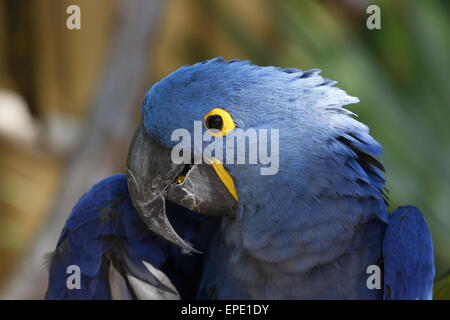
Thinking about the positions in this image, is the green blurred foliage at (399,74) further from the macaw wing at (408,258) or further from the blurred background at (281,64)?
the macaw wing at (408,258)

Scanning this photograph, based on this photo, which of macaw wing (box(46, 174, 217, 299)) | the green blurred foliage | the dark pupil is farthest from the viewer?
the green blurred foliage

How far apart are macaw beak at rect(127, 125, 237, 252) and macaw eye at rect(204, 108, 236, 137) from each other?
0.23ft

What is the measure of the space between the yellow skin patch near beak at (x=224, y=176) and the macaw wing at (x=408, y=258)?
31 centimetres

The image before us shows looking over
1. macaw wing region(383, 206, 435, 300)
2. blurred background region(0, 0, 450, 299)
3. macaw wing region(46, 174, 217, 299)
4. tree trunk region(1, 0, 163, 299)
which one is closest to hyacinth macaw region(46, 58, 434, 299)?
macaw wing region(383, 206, 435, 300)

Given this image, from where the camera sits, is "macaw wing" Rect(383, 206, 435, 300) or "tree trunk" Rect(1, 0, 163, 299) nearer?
"macaw wing" Rect(383, 206, 435, 300)

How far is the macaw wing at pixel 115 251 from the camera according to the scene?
1.26 meters

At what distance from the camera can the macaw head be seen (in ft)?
3.52

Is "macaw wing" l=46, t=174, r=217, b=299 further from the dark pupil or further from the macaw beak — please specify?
the dark pupil

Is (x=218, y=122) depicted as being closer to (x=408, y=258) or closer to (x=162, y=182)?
(x=162, y=182)

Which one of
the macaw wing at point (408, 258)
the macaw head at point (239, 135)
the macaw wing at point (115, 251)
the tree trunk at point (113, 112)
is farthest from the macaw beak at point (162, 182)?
the tree trunk at point (113, 112)

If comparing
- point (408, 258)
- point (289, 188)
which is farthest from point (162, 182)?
point (408, 258)

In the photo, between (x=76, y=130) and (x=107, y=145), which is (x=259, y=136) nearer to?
(x=107, y=145)

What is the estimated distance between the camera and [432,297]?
1044 millimetres
